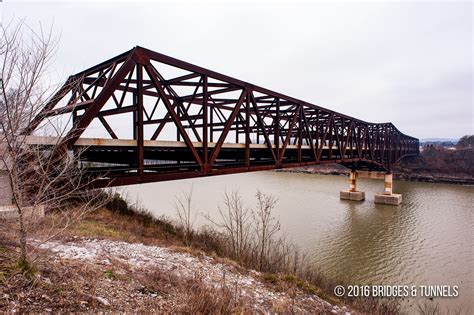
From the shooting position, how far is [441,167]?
6294 cm

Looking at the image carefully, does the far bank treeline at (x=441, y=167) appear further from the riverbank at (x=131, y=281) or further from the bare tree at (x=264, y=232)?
the riverbank at (x=131, y=281)

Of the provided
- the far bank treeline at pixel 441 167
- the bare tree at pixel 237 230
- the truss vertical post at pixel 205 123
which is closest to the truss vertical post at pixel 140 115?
the truss vertical post at pixel 205 123

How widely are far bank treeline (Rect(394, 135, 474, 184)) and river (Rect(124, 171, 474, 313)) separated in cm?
2599

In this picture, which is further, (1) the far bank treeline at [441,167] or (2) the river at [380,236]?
(1) the far bank treeline at [441,167]

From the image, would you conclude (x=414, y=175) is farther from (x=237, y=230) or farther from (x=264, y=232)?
(x=237, y=230)

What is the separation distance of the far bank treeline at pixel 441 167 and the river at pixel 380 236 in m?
26.0

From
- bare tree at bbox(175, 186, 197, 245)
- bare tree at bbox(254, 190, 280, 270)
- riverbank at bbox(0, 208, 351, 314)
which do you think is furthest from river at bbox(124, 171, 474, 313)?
riverbank at bbox(0, 208, 351, 314)

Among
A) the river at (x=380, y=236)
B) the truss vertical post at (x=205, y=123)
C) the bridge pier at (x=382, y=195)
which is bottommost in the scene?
the river at (x=380, y=236)

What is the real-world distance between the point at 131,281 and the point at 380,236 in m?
21.6

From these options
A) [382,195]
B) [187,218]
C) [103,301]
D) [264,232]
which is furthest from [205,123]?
[382,195]

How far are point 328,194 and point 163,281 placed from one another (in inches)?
1400

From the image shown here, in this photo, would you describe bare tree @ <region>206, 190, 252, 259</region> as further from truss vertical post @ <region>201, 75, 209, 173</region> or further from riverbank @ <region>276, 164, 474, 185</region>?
riverbank @ <region>276, 164, 474, 185</region>

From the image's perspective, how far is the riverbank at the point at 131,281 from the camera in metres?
3.82

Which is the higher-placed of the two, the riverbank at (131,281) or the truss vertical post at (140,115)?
the truss vertical post at (140,115)
